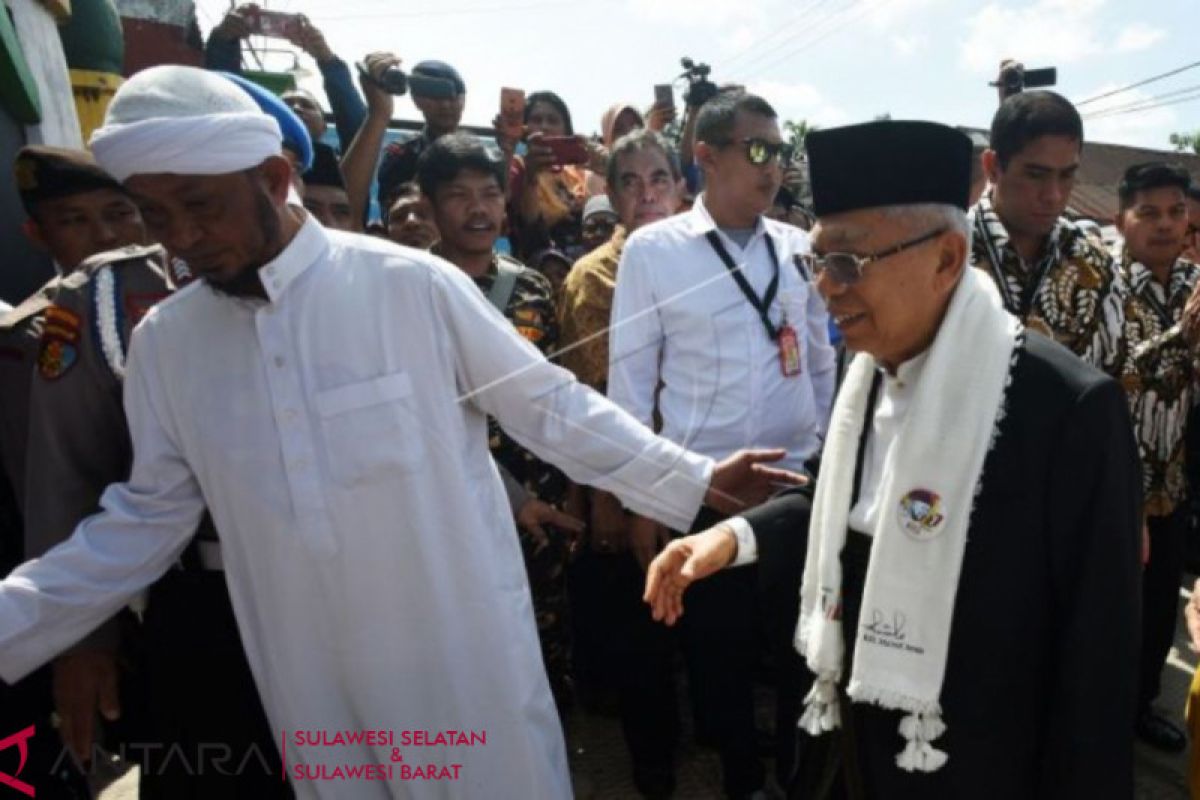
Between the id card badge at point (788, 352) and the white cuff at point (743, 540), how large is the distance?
3.96 ft

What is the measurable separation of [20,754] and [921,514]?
8.26ft

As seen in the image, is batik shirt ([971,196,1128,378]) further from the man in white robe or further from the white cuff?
the man in white robe

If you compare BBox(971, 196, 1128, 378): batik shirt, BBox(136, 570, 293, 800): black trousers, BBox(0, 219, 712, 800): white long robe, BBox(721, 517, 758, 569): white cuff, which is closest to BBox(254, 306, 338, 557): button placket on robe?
BBox(0, 219, 712, 800): white long robe

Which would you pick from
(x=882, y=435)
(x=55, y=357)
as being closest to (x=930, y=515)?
(x=882, y=435)

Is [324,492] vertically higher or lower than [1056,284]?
lower

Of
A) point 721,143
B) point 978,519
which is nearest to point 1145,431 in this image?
point 721,143

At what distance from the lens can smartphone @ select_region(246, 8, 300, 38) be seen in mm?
4590

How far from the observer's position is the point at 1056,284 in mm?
2947

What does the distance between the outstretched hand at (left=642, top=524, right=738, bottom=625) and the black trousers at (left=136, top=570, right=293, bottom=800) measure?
1.13m

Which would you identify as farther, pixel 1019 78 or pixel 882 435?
pixel 1019 78

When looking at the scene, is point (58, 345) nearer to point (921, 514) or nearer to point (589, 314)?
point (589, 314)

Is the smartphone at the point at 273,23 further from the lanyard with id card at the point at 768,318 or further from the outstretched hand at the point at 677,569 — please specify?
the outstretched hand at the point at 677,569

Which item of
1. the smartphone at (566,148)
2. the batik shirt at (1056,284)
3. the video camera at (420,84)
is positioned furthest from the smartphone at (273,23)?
the batik shirt at (1056,284)

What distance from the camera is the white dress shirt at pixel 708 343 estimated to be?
309 centimetres
